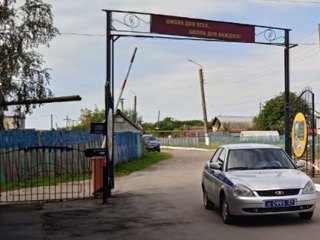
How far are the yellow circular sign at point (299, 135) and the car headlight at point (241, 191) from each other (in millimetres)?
8602

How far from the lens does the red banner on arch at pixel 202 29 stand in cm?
1748

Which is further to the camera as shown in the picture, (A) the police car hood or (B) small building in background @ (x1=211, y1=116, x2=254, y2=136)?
(B) small building in background @ (x1=211, y1=116, x2=254, y2=136)

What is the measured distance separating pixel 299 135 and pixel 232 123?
102m

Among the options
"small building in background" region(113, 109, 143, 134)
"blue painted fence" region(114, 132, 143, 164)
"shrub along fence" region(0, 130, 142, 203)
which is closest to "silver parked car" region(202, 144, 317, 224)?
"shrub along fence" region(0, 130, 142, 203)

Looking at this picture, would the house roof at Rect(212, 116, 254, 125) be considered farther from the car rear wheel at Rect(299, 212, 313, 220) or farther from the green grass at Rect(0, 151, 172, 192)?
the car rear wheel at Rect(299, 212, 313, 220)

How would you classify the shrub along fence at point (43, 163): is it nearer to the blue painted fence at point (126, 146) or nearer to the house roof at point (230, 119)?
the blue painted fence at point (126, 146)

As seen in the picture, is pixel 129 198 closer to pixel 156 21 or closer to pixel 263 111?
pixel 156 21

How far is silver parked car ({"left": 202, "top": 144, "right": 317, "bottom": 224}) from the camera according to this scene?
10.0 m

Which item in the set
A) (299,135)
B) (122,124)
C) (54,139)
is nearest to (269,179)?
(299,135)

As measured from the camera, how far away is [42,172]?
22.9m

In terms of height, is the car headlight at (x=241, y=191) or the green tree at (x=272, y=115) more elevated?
the green tree at (x=272, y=115)

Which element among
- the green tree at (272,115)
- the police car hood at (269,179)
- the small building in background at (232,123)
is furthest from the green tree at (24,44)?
the small building in background at (232,123)

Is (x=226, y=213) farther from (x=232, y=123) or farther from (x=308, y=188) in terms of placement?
(x=232, y=123)

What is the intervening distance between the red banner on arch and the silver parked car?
640 centimetres
